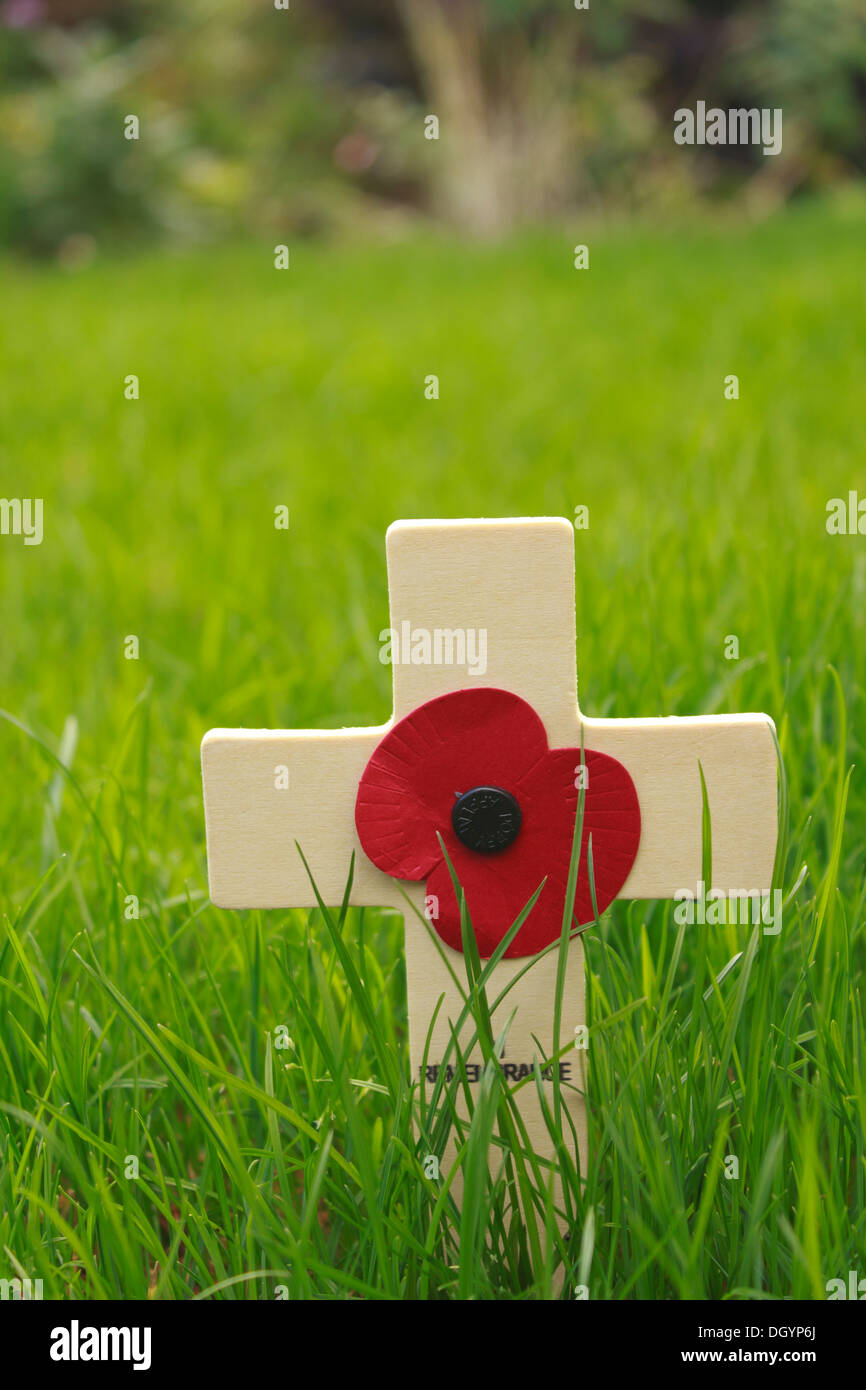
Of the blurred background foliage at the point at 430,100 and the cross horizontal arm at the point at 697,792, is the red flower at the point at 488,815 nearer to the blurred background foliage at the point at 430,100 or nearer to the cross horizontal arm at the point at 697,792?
the cross horizontal arm at the point at 697,792

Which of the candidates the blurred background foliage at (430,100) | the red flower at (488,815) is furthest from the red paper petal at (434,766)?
the blurred background foliage at (430,100)

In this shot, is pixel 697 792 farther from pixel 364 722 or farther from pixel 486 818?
pixel 364 722

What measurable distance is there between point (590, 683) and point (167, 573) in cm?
159

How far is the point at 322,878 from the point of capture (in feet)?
3.94

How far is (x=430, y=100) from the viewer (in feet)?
46.1

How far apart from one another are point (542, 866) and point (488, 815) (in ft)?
0.23

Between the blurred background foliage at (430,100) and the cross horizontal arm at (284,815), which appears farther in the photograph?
the blurred background foliage at (430,100)

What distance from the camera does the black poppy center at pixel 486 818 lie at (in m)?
1.15

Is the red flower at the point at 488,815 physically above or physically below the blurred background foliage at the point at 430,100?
below

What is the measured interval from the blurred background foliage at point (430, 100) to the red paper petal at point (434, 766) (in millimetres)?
9976

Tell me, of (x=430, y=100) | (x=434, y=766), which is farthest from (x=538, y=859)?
(x=430, y=100)

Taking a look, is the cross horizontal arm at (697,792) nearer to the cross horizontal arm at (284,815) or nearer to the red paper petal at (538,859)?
the red paper petal at (538,859)
